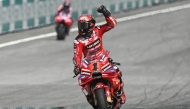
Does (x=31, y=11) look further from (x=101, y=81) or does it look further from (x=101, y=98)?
(x=101, y=98)

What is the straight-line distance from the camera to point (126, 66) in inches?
695

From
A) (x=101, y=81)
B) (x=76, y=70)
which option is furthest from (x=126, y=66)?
(x=76, y=70)

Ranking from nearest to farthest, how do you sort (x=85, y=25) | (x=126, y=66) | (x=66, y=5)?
(x=85, y=25)
(x=126, y=66)
(x=66, y=5)

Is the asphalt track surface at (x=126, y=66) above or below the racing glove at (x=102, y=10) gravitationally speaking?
below

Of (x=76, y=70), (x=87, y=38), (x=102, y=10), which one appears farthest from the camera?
(x=102, y=10)

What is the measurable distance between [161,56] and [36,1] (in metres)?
7.63

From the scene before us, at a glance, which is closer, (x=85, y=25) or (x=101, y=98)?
(x=101, y=98)

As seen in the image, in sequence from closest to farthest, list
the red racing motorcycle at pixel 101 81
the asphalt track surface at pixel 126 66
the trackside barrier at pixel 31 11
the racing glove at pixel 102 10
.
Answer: the red racing motorcycle at pixel 101 81 → the racing glove at pixel 102 10 → the asphalt track surface at pixel 126 66 → the trackside barrier at pixel 31 11

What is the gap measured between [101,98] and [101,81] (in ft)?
1.31

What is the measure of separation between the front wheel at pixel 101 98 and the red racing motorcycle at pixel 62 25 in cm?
1164

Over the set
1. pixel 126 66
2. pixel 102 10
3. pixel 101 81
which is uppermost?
pixel 102 10

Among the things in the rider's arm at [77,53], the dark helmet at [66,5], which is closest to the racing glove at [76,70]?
the rider's arm at [77,53]

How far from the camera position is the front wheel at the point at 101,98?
10062 millimetres

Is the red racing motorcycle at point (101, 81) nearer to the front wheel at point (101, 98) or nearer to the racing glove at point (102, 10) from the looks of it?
the front wheel at point (101, 98)
